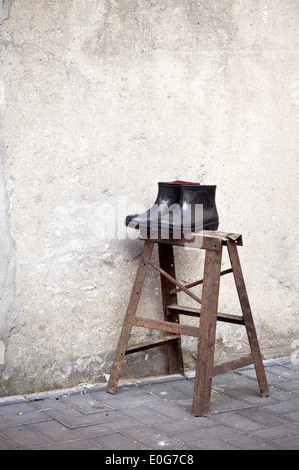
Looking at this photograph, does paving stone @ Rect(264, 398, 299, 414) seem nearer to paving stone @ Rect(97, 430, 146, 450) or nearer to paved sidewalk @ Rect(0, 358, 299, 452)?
paved sidewalk @ Rect(0, 358, 299, 452)

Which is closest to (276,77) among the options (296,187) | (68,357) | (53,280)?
(296,187)

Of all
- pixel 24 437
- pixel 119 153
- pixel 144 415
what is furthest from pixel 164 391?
pixel 119 153

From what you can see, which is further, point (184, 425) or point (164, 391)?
point (164, 391)

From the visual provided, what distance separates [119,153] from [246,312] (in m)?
1.31

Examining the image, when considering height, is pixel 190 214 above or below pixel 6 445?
above

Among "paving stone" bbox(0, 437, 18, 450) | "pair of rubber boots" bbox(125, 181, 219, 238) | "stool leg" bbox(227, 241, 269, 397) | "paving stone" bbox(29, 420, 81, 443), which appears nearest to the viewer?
"paving stone" bbox(0, 437, 18, 450)

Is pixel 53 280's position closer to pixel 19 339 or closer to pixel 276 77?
pixel 19 339

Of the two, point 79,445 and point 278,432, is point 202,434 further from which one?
point 79,445

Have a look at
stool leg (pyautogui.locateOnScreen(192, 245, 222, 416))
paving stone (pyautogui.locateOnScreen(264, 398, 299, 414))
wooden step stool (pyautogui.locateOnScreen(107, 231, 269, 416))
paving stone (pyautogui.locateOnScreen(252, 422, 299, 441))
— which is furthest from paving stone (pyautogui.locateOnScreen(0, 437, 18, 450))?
paving stone (pyautogui.locateOnScreen(264, 398, 299, 414))

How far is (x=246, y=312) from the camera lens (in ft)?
13.1

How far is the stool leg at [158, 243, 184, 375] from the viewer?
13.9ft

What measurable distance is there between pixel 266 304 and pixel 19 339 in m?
1.90

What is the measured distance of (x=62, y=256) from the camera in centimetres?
405

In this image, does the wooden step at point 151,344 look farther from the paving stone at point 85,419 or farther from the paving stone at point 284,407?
the paving stone at point 284,407
